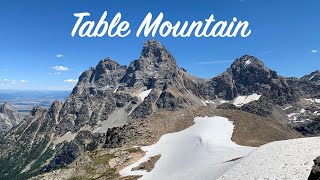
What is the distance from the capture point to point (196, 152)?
3319 inches

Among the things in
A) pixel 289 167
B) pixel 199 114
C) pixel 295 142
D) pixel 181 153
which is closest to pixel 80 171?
pixel 181 153

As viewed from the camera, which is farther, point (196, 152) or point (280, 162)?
point (196, 152)

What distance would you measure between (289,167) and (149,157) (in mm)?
60929

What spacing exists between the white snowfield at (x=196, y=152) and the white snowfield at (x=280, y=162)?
7532 mm

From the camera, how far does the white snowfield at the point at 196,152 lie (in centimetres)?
6394

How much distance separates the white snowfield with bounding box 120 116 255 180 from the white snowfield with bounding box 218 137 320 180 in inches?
297

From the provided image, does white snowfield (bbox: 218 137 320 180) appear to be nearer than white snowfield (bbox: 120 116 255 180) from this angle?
Yes

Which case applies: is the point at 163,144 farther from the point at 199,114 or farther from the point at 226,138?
the point at 199,114

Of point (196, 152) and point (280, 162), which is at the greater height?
point (280, 162)

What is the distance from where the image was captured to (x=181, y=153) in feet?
290

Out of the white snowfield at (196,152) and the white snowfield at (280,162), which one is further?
the white snowfield at (196,152)

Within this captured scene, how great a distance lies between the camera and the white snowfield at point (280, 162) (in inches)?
1371

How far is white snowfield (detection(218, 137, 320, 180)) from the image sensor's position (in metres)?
34.8

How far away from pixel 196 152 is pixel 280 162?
1788 inches
